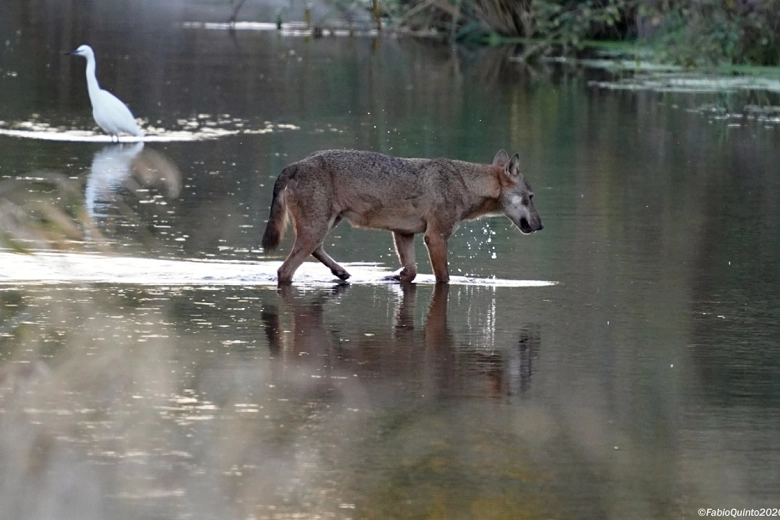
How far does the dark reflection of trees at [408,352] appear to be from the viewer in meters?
9.20

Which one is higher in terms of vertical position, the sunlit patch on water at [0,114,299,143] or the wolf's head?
the wolf's head

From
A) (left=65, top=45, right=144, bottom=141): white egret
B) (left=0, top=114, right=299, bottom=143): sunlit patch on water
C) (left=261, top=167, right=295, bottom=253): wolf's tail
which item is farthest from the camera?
(left=0, top=114, right=299, bottom=143): sunlit patch on water

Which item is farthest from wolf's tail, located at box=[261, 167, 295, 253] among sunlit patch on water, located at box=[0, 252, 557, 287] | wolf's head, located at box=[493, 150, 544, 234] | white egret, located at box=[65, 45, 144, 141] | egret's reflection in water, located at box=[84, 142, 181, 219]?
white egret, located at box=[65, 45, 144, 141]

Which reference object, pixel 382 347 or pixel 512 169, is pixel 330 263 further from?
pixel 382 347

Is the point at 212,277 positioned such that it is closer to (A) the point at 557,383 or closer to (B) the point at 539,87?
(A) the point at 557,383

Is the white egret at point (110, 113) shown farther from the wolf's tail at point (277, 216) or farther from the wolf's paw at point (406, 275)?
the wolf's paw at point (406, 275)

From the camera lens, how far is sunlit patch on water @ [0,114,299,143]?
20.9 meters

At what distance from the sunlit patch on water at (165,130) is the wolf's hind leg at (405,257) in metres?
9.05

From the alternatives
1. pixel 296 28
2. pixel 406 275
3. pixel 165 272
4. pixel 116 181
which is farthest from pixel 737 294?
pixel 296 28

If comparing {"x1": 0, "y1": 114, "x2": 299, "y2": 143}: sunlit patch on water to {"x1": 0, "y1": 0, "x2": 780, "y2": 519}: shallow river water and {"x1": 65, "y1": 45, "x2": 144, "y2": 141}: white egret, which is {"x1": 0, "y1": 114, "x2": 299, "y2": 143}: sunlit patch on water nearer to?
{"x1": 0, "y1": 0, "x2": 780, "y2": 519}: shallow river water

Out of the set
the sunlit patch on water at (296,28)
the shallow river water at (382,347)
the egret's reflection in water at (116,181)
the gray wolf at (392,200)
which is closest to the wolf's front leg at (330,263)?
the gray wolf at (392,200)

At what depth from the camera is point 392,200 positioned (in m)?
12.3

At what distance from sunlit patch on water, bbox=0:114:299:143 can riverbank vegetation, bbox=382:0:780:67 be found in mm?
11880

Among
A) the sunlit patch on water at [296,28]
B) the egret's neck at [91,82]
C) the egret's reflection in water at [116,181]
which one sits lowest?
the sunlit patch on water at [296,28]
